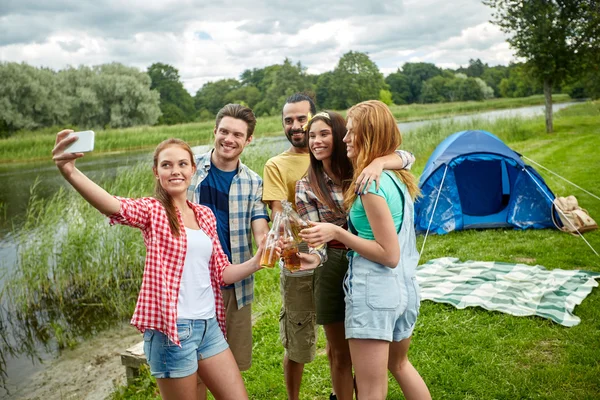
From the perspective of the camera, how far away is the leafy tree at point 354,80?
2025 inches

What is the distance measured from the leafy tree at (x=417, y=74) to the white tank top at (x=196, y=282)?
2975 inches

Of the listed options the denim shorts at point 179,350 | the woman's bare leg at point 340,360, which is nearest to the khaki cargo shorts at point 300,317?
the woman's bare leg at point 340,360

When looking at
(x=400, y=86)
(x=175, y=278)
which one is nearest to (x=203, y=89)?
(x=400, y=86)

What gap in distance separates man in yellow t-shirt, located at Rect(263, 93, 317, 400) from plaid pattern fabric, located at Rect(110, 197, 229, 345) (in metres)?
0.65

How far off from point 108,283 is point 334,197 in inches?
183

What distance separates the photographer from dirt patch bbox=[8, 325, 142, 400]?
4.03 m

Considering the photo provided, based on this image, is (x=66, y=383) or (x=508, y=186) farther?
(x=508, y=186)

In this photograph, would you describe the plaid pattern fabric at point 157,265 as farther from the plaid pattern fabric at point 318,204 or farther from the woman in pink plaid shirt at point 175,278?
the plaid pattern fabric at point 318,204

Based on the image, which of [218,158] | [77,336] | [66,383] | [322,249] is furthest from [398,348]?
[77,336]

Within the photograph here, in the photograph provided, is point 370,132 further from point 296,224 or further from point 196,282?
point 196,282

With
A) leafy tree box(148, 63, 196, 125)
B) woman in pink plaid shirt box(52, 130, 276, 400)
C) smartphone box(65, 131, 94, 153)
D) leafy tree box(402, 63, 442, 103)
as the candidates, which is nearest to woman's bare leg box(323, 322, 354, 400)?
woman in pink plaid shirt box(52, 130, 276, 400)

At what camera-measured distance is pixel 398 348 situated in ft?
6.61

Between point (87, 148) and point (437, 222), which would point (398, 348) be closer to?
point (87, 148)

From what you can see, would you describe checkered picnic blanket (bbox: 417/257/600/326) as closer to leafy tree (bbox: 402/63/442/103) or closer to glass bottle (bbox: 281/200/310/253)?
glass bottle (bbox: 281/200/310/253)
